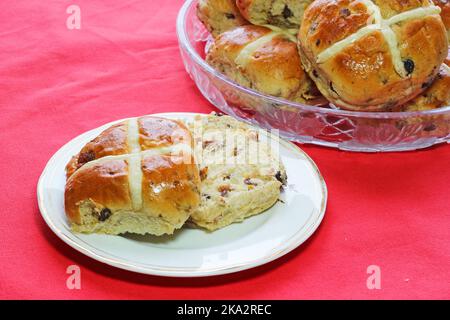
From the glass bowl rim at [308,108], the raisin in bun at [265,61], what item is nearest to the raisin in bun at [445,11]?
the glass bowl rim at [308,108]

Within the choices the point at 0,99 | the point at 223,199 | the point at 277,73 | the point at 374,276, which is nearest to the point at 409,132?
the point at 277,73

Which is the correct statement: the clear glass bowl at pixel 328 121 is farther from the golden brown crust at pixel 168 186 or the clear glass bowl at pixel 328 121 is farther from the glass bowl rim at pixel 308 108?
the golden brown crust at pixel 168 186

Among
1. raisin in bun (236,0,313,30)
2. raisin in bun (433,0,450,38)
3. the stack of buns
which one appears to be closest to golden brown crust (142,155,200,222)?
the stack of buns

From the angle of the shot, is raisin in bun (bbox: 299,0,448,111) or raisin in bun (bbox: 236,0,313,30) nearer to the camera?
raisin in bun (bbox: 299,0,448,111)

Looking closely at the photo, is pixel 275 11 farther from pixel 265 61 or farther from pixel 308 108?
pixel 308 108

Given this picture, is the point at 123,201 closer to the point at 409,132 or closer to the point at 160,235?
the point at 160,235

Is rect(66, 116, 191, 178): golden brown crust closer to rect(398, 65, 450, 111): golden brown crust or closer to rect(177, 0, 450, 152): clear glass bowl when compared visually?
rect(177, 0, 450, 152): clear glass bowl

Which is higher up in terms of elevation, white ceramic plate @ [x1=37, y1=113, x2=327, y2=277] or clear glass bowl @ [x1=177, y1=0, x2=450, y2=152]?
clear glass bowl @ [x1=177, y1=0, x2=450, y2=152]
